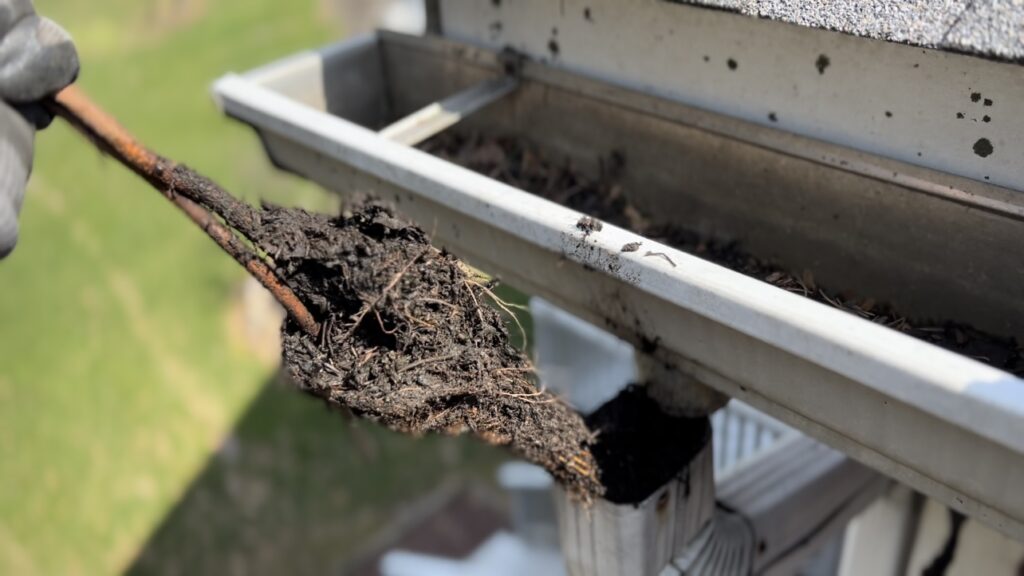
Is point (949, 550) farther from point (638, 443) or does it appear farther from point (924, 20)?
point (924, 20)

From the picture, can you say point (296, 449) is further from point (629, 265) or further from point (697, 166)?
point (629, 265)

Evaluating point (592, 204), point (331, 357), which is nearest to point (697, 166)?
point (592, 204)

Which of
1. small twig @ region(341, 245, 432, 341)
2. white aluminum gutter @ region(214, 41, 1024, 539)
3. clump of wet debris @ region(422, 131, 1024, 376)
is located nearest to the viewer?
white aluminum gutter @ region(214, 41, 1024, 539)

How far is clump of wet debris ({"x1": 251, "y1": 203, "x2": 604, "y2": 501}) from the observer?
1157 mm

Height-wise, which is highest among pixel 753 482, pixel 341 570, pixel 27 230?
pixel 753 482

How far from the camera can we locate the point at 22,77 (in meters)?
1.35

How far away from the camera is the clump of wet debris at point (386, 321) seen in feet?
3.80

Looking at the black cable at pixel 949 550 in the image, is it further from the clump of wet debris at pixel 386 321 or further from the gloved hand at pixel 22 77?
the gloved hand at pixel 22 77

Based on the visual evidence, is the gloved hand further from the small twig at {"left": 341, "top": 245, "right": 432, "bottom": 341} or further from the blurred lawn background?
the blurred lawn background

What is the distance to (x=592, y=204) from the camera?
6.63ft

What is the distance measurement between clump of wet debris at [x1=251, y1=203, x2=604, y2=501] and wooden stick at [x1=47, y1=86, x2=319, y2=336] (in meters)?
0.02

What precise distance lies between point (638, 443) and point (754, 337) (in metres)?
0.53

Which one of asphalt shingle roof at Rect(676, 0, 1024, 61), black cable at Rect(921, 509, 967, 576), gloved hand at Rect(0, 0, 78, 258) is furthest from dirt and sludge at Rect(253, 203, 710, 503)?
black cable at Rect(921, 509, 967, 576)

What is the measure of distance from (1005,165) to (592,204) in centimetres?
92
